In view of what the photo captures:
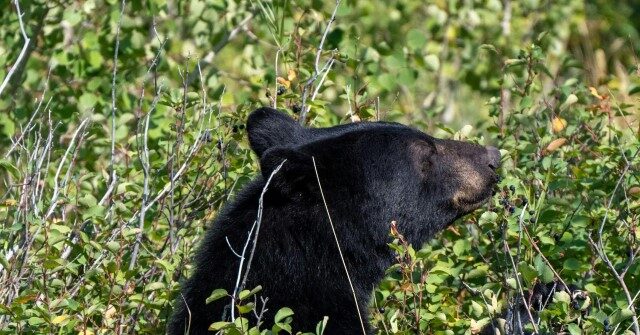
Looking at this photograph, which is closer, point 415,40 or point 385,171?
point 385,171

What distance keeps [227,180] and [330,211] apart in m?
1.01

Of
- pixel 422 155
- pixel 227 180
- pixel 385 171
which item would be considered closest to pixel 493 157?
pixel 422 155

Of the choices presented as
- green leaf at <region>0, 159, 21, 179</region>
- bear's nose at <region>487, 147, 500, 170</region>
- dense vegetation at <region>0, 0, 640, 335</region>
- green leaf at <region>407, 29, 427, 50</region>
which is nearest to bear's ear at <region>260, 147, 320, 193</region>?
dense vegetation at <region>0, 0, 640, 335</region>

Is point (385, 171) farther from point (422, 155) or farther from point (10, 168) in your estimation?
point (10, 168)

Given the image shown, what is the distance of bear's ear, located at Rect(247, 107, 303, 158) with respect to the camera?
16.5ft

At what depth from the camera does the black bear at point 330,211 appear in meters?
4.41

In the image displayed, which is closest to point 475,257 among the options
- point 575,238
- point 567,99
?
point 575,238

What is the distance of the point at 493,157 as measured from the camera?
513 cm

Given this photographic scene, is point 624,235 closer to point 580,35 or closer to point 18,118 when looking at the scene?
point 18,118

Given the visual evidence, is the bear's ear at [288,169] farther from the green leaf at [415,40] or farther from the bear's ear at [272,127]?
the green leaf at [415,40]

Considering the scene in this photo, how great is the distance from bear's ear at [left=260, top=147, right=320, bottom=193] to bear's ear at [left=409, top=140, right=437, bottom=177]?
0.57 metres

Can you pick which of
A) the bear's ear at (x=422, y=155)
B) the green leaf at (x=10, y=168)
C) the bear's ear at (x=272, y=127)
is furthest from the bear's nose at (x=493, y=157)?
the green leaf at (x=10, y=168)

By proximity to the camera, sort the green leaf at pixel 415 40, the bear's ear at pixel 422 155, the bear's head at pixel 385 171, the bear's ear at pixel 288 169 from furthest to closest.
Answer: the green leaf at pixel 415 40 → the bear's ear at pixel 422 155 → the bear's head at pixel 385 171 → the bear's ear at pixel 288 169

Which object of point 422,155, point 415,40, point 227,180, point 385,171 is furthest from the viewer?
point 415,40
